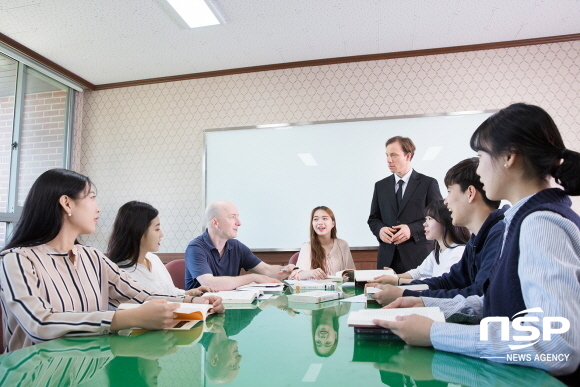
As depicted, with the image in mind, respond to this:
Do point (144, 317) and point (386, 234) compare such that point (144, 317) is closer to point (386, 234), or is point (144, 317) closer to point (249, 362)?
point (249, 362)

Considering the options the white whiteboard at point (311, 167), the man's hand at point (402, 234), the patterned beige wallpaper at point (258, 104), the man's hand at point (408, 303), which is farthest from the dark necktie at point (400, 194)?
the man's hand at point (408, 303)

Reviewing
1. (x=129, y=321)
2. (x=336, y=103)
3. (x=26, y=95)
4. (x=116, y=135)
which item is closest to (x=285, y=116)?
(x=336, y=103)

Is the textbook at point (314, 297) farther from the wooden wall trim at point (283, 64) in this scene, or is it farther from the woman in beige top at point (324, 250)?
the wooden wall trim at point (283, 64)

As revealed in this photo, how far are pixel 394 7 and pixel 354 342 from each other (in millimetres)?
3049

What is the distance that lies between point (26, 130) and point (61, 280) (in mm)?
3560

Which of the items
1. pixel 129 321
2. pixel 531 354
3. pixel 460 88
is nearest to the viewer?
pixel 531 354

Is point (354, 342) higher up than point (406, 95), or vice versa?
point (406, 95)

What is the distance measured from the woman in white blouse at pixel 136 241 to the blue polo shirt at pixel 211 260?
213 millimetres

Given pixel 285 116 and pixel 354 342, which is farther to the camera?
pixel 285 116

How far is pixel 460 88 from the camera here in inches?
161

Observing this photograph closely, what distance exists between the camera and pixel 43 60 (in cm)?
419

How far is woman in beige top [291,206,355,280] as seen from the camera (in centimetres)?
333

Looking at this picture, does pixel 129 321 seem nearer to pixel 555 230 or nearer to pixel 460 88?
pixel 555 230

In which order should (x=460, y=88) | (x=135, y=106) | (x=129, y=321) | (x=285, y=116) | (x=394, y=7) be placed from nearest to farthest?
(x=129, y=321)
(x=394, y=7)
(x=460, y=88)
(x=285, y=116)
(x=135, y=106)
